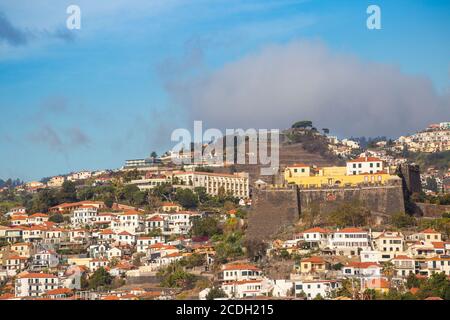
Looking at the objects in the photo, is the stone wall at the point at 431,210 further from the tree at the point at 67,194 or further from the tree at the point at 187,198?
the tree at the point at 67,194

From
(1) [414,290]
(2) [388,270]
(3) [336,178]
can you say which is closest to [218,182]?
(3) [336,178]

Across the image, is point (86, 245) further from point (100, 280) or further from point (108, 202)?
point (100, 280)

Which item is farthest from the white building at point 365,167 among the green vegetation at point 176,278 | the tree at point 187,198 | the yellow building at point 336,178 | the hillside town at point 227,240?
the tree at point 187,198

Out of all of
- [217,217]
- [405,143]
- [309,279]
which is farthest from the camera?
[405,143]

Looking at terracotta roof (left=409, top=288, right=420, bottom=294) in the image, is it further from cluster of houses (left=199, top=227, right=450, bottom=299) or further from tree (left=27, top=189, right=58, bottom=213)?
tree (left=27, top=189, right=58, bottom=213)
